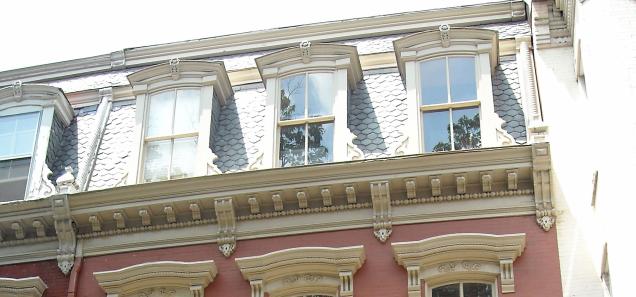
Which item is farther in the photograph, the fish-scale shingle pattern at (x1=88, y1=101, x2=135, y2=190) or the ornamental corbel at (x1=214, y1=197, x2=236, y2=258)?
the fish-scale shingle pattern at (x1=88, y1=101, x2=135, y2=190)

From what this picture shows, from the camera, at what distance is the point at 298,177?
1884cm

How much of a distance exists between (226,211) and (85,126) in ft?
15.4

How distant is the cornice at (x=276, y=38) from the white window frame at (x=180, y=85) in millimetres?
1498

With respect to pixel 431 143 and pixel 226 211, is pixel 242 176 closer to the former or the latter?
→ pixel 226 211

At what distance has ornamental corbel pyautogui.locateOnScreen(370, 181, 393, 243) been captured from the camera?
18.5 meters

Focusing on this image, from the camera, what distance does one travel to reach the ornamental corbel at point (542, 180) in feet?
59.0

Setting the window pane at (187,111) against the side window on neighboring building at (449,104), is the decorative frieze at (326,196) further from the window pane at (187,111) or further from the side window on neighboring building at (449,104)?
the window pane at (187,111)

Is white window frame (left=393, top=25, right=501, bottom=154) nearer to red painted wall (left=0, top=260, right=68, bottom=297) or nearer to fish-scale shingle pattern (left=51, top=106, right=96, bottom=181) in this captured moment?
fish-scale shingle pattern (left=51, top=106, right=96, bottom=181)

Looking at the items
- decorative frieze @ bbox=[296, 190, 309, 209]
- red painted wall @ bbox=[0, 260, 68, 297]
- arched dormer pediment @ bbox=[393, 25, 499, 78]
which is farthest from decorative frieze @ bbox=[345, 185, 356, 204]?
red painted wall @ bbox=[0, 260, 68, 297]

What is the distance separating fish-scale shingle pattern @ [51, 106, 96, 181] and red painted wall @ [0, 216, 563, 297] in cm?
255

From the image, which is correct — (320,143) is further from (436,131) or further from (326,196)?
(436,131)

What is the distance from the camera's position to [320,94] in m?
20.5

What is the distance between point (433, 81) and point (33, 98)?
7999mm

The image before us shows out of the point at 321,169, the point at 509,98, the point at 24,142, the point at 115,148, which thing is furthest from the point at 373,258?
the point at 24,142
